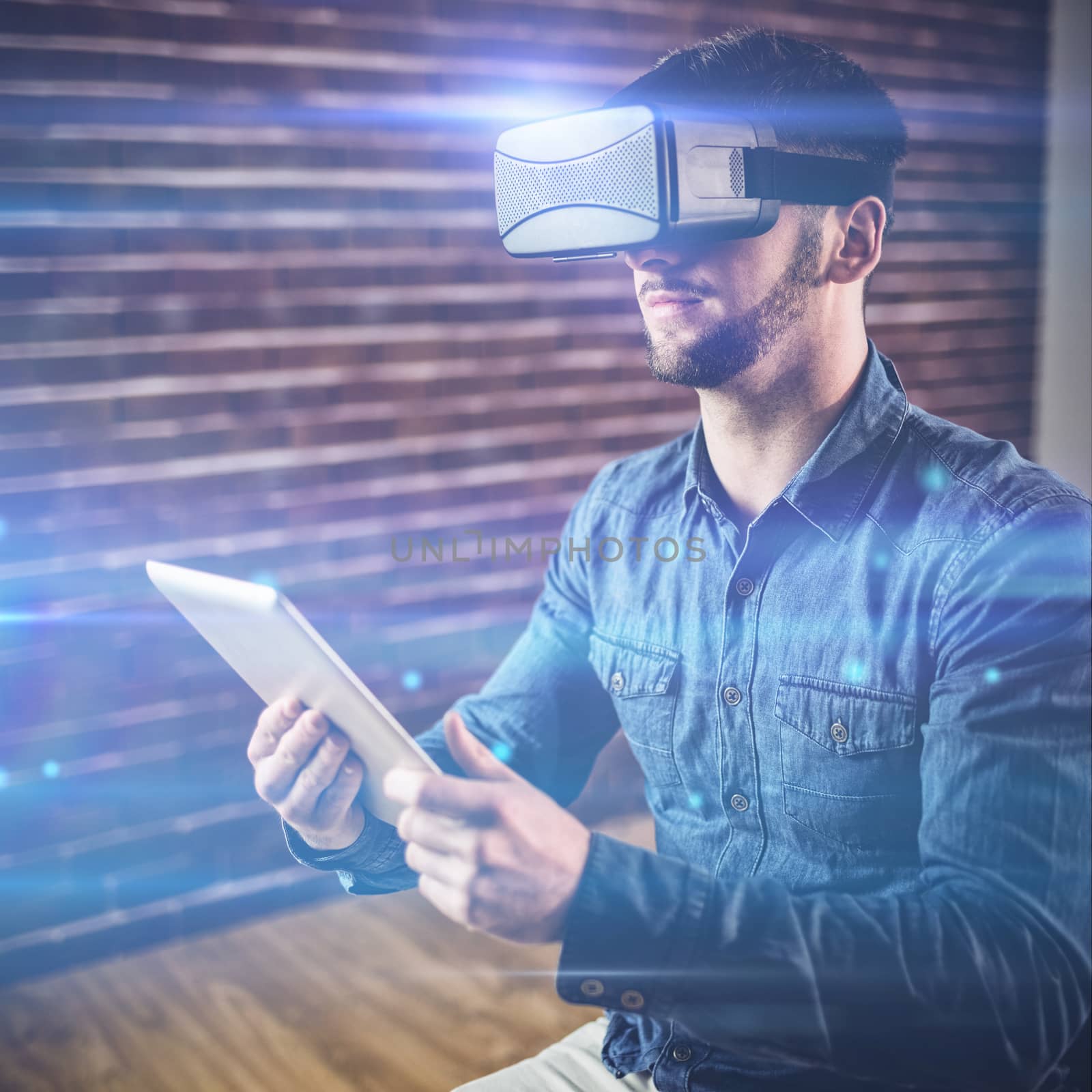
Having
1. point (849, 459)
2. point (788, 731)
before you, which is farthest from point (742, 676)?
point (849, 459)

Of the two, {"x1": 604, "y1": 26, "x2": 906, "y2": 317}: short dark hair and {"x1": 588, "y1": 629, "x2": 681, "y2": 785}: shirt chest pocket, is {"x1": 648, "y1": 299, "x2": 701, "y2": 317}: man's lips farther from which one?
{"x1": 588, "y1": 629, "x2": 681, "y2": 785}: shirt chest pocket

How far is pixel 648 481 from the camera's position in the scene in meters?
1.29

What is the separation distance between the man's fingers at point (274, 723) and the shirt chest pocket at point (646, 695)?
1.26 ft

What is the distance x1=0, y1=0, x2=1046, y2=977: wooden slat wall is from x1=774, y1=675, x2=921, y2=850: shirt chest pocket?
5.07 feet

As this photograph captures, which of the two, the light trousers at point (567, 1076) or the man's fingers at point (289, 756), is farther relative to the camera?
the light trousers at point (567, 1076)

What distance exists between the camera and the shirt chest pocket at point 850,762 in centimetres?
95

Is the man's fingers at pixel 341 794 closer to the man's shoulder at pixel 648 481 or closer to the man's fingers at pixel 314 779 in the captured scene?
the man's fingers at pixel 314 779

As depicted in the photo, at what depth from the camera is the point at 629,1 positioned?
8.46 feet

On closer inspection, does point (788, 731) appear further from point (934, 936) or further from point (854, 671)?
point (934, 936)

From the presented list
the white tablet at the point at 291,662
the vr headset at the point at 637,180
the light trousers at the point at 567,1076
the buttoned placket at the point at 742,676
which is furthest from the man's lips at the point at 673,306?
the light trousers at the point at 567,1076

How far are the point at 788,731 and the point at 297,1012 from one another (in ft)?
4.48

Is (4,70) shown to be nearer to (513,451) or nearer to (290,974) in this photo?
(513,451)

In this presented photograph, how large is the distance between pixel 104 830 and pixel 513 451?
1217 millimetres
